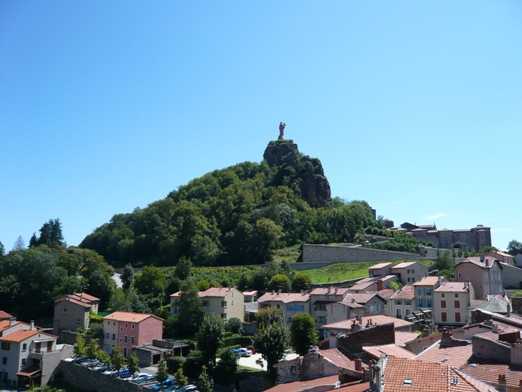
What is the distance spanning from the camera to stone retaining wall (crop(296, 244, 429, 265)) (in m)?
66.5

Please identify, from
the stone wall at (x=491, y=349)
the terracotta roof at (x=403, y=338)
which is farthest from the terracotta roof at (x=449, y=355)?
the terracotta roof at (x=403, y=338)

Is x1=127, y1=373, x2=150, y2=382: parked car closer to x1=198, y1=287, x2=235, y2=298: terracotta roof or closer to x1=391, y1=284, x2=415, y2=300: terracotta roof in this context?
x1=198, y1=287, x2=235, y2=298: terracotta roof

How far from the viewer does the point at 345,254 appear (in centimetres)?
7012

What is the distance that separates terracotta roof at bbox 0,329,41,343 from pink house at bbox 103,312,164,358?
6143mm

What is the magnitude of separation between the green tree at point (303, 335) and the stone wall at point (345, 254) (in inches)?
1328

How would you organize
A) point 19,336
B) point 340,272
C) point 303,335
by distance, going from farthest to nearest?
point 340,272
point 19,336
point 303,335

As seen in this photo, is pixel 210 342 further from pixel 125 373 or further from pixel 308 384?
pixel 308 384

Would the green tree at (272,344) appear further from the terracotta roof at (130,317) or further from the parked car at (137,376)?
the terracotta roof at (130,317)

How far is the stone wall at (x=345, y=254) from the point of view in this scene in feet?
218

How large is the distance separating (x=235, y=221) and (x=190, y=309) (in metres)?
39.8

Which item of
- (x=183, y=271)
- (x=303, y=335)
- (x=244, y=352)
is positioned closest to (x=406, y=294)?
(x=303, y=335)

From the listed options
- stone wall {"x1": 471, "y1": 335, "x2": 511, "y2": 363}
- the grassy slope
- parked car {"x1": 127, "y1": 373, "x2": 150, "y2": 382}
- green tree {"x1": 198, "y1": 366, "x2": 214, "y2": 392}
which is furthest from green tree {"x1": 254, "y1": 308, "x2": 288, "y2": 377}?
the grassy slope

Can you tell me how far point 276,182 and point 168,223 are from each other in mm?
27011

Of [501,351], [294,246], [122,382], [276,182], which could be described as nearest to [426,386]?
[501,351]
